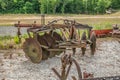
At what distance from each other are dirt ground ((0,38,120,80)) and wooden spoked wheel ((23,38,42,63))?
31 cm

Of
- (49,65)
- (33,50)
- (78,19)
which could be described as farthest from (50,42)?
(78,19)

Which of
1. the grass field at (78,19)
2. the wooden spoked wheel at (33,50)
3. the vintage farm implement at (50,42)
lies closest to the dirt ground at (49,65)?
the wooden spoked wheel at (33,50)

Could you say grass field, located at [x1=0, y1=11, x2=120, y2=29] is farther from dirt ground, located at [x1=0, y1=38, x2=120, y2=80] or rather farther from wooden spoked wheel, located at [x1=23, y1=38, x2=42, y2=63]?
wooden spoked wheel, located at [x1=23, y1=38, x2=42, y2=63]

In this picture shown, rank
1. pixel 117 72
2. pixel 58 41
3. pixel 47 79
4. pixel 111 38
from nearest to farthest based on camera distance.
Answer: pixel 47 79 → pixel 117 72 → pixel 58 41 → pixel 111 38

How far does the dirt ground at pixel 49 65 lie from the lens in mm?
18812

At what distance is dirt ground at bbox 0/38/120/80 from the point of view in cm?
1881

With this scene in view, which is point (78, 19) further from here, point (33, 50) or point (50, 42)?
point (33, 50)

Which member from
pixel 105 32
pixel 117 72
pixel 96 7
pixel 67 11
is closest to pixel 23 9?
pixel 67 11

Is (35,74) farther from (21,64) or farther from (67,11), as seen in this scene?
(67,11)

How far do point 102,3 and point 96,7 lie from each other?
115 cm

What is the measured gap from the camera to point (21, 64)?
832 inches

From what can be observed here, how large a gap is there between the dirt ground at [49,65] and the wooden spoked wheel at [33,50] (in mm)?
308

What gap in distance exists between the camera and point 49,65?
2072 cm

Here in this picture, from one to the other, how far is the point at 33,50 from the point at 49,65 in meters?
1.72
